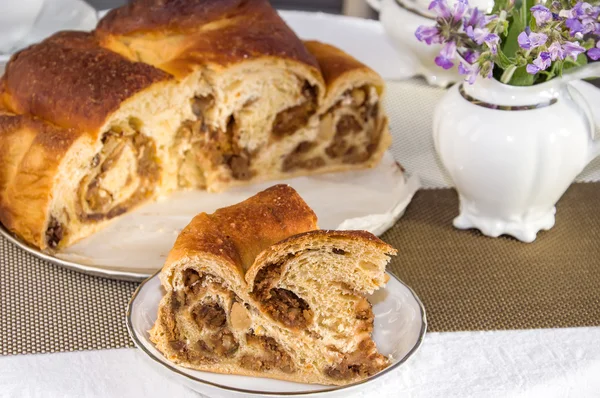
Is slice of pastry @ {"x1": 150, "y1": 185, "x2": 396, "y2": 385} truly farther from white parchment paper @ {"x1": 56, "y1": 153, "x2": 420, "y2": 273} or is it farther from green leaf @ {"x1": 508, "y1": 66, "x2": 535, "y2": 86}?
green leaf @ {"x1": 508, "y1": 66, "x2": 535, "y2": 86}

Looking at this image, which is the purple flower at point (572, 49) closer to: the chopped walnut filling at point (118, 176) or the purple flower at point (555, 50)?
the purple flower at point (555, 50)

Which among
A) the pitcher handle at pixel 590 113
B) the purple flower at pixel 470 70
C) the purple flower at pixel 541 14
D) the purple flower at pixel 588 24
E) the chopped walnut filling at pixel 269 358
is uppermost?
the purple flower at pixel 541 14

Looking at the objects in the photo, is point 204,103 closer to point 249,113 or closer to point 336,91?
point 249,113

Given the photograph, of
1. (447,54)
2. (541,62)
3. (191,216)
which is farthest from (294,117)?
(541,62)

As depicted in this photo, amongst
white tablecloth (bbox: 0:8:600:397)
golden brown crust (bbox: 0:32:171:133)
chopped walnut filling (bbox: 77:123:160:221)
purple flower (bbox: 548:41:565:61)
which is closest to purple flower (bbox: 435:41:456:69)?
purple flower (bbox: 548:41:565:61)

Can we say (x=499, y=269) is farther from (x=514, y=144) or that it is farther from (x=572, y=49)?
(x=572, y=49)

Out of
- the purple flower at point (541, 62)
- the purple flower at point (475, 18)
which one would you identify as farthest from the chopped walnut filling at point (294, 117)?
the purple flower at point (541, 62)

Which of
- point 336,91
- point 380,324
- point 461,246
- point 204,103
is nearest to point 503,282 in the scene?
point 461,246
